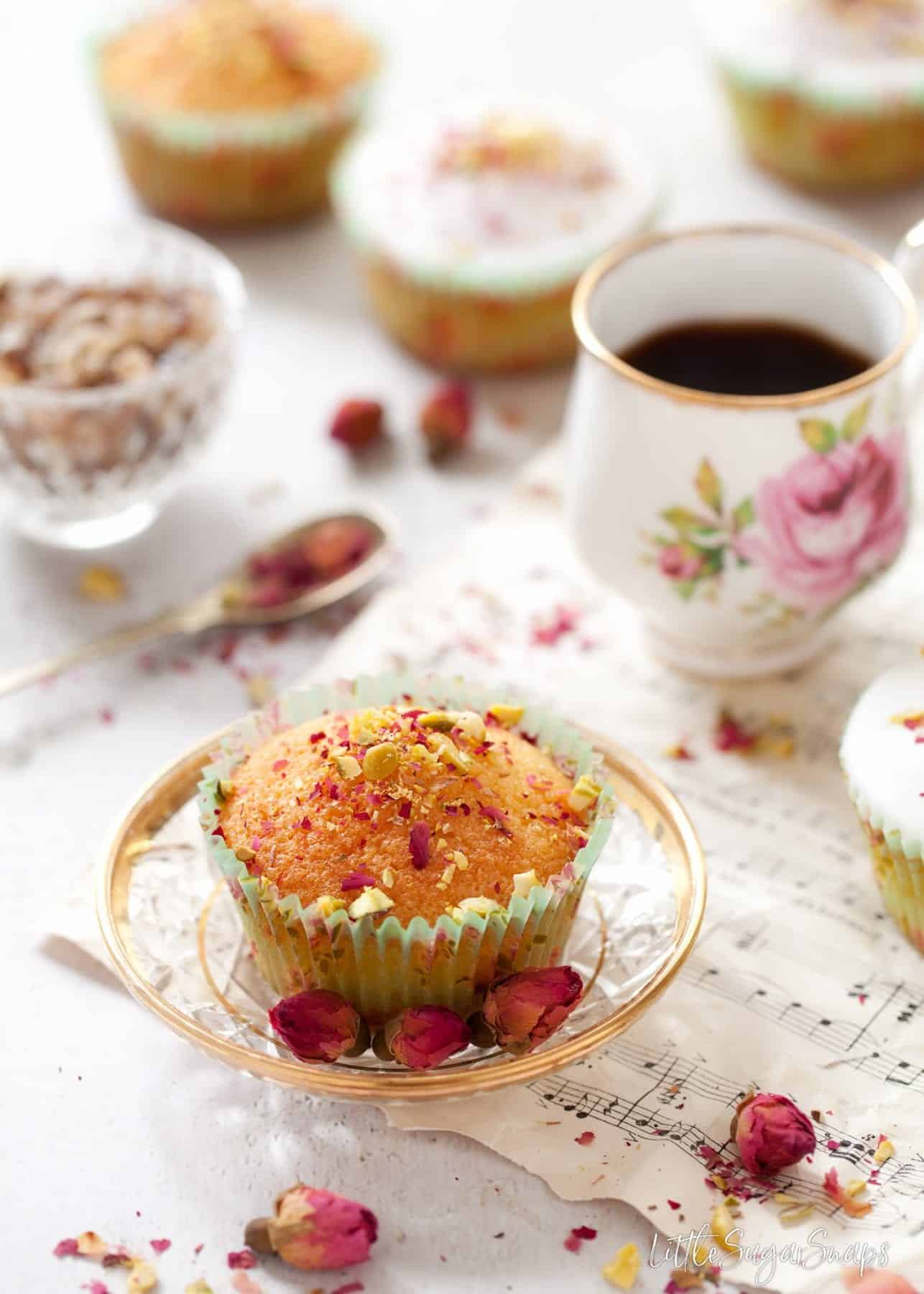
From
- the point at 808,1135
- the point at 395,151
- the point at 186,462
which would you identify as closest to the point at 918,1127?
the point at 808,1135

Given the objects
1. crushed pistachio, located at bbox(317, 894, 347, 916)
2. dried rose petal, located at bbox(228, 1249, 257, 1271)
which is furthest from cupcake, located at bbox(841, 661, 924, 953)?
dried rose petal, located at bbox(228, 1249, 257, 1271)

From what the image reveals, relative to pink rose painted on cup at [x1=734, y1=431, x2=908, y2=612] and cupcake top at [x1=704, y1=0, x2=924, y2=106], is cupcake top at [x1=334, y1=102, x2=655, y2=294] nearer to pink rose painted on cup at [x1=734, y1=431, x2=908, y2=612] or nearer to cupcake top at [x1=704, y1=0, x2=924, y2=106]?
cupcake top at [x1=704, y1=0, x2=924, y2=106]

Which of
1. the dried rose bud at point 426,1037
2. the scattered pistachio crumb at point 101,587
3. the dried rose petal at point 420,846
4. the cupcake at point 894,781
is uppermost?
the dried rose petal at point 420,846

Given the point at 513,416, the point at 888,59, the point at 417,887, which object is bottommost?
the point at 513,416

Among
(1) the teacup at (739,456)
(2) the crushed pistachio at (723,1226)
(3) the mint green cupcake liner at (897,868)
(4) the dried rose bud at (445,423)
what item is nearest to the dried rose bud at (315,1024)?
(2) the crushed pistachio at (723,1226)

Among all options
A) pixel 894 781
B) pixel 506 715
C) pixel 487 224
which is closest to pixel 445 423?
pixel 487 224

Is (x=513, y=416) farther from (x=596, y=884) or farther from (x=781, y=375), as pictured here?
(x=596, y=884)

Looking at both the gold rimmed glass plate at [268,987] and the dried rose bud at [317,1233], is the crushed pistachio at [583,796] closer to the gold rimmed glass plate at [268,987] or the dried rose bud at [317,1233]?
the gold rimmed glass plate at [268,987]
